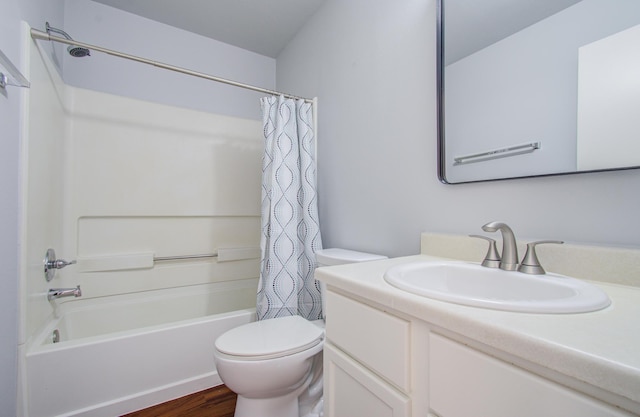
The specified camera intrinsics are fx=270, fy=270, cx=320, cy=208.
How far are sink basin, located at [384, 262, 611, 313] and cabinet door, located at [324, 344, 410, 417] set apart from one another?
0.80ft

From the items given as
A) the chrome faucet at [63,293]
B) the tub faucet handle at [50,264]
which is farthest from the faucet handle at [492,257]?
the tub faucet handle at [50,264]

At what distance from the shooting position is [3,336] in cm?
100

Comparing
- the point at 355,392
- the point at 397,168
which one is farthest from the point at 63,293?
the point at 397,168

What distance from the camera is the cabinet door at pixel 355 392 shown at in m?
0.62

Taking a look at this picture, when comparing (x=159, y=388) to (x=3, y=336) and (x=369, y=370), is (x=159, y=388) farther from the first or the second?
(x=369, y=370)

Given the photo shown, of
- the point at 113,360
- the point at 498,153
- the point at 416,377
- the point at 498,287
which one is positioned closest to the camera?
the point at 416,377

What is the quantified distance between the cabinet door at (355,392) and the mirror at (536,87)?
0.78 meters

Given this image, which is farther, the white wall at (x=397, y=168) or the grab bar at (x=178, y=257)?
the grab bar at (x=178, y=257)

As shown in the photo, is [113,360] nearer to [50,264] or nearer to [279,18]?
[50,264]

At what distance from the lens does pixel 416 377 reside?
57cm

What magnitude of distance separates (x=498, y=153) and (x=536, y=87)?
0.22 metres

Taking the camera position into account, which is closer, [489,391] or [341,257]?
[489,391]

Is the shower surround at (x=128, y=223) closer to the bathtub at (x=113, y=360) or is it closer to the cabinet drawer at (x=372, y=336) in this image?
the bathtub at (x=113, y=360)

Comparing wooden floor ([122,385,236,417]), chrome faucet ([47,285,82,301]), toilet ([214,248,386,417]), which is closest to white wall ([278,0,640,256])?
toilet ([214,248,386,417])
